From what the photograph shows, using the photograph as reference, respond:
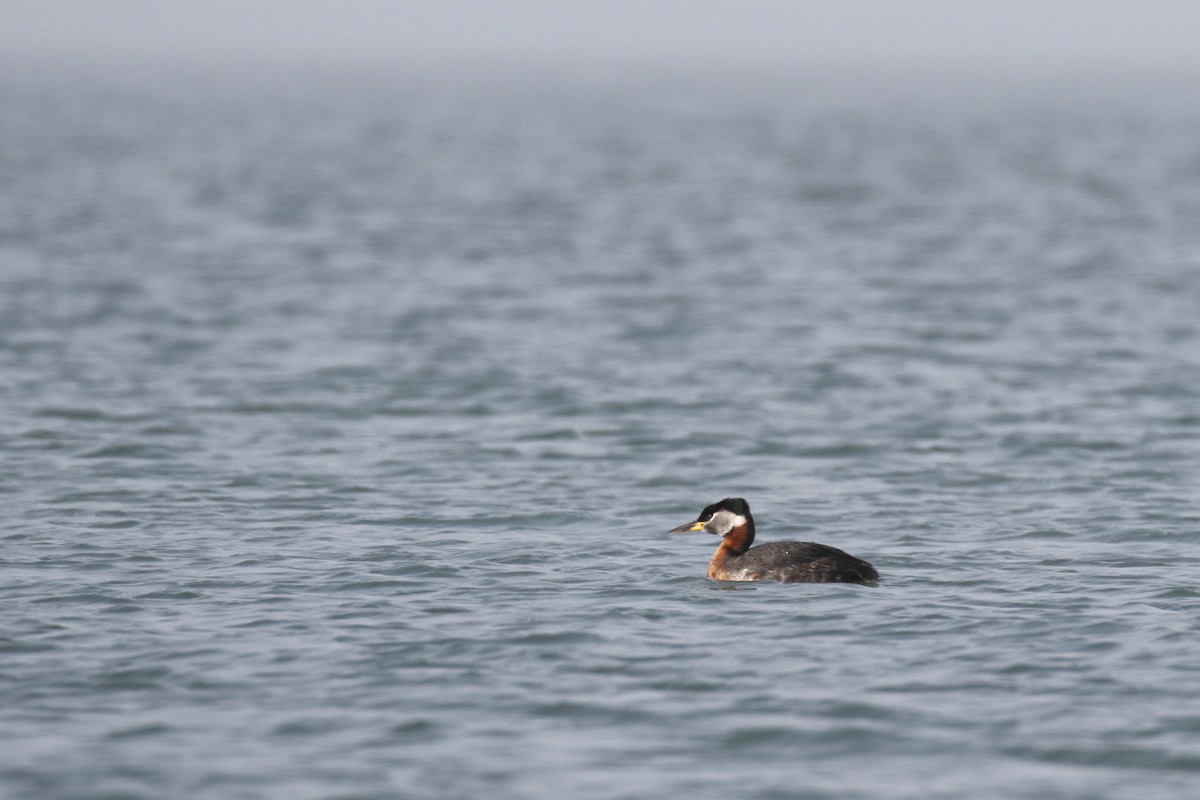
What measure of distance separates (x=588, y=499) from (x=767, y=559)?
3.72 meters

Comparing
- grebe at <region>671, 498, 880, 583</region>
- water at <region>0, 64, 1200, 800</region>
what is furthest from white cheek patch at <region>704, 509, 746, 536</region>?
water at <region>0, 64, 1200, 800</region>

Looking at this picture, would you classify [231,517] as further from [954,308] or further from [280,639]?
[954,308]

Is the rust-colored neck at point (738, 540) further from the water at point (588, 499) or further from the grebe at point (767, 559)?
the water at point (588, 499)

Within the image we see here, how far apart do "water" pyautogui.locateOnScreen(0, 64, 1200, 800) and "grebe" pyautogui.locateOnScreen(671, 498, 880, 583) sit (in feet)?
0.46

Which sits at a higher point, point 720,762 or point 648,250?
point 648,250

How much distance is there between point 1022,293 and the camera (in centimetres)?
3250

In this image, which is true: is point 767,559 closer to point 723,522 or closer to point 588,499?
point 723,522

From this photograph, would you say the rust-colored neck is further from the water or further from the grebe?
the water

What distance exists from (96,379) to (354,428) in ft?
14.6

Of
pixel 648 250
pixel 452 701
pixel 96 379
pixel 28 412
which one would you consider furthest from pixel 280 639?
pixel 648 250

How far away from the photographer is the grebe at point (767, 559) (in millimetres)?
14039

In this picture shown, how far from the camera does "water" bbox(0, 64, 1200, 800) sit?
35.5ft

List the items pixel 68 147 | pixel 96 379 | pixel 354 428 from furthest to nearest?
1. pixel 68 147
2. pixel 96 379
3. pixel 354 428

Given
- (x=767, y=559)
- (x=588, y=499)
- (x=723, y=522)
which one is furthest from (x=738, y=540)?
(x=588, y=499)
